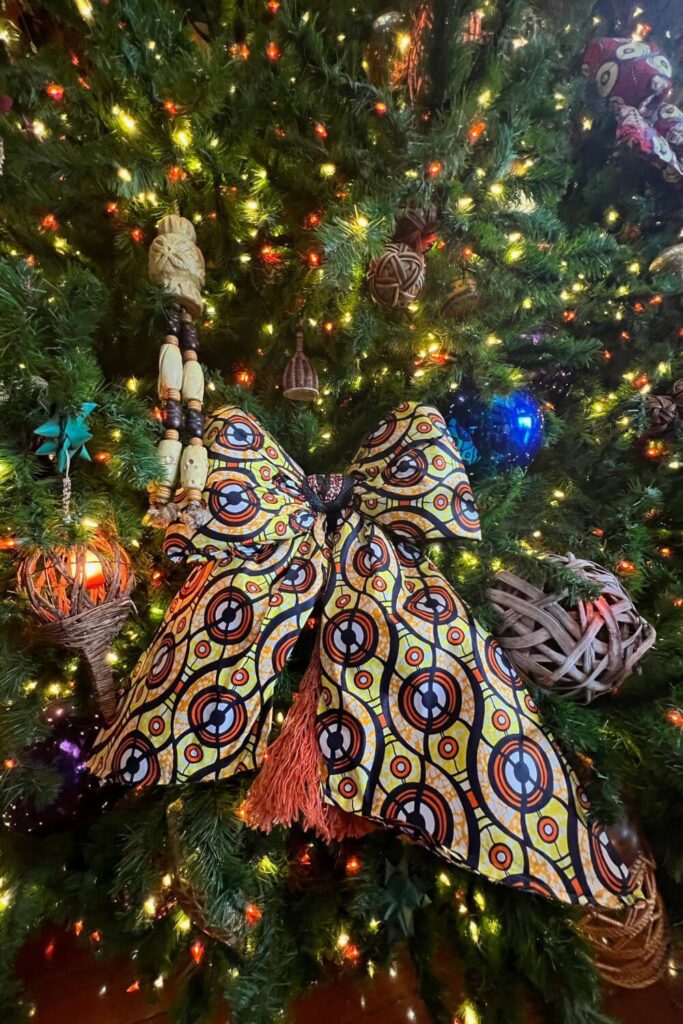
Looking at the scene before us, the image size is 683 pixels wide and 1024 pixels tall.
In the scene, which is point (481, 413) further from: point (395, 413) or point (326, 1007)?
point (326, 1007)

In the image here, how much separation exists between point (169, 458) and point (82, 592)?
0.46 ft

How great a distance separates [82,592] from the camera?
43 centimetres

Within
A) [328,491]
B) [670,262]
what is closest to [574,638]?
[328,491]

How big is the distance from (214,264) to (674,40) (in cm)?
136

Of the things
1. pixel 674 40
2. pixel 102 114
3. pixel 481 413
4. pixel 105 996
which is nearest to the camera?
pixel 102 114

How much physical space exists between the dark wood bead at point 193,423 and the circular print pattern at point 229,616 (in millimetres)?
149

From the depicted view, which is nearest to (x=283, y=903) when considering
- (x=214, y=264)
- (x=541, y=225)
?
(x=214, y=264)

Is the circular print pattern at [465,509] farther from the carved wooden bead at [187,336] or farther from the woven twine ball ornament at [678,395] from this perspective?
the woven twine ball ornament at [678,395]

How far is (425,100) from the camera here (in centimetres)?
50

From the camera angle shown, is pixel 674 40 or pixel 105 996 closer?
pixel 105 996

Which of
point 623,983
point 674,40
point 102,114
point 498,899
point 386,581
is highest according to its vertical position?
point 674,40

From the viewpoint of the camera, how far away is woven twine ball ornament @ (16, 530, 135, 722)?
427 millimetres

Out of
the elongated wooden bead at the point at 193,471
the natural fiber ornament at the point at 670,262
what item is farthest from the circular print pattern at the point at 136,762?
the natural fiber ornament at the point at 670,262

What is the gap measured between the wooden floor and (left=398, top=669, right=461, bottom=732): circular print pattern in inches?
12.1
